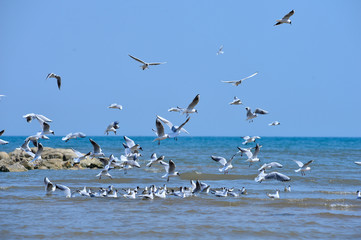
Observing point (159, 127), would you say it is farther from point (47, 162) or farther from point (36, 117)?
point (47, 162)

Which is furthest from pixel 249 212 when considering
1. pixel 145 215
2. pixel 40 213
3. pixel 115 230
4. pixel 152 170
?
pixel 152 170

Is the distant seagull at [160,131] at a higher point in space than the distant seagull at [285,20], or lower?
lower

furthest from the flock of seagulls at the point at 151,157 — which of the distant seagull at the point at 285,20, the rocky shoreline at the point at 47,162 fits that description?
the rocky shoreline at the point at 47,162

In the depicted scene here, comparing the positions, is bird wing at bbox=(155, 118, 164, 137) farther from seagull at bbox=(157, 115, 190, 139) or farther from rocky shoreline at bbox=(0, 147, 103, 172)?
rocky shoreline at bbox=(0, 147, 103, 172)

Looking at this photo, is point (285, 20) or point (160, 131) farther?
point (285, 20)

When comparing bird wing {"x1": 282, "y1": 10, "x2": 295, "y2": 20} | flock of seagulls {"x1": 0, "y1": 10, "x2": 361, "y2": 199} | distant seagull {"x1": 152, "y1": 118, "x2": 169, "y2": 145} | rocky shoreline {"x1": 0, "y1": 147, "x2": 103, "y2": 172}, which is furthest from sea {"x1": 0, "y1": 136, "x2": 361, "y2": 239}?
bird wing {"x1": 282, "y1": 10, "x2": 295, "y2": 20}

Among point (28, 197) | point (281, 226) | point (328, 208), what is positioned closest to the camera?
point (281, 226)

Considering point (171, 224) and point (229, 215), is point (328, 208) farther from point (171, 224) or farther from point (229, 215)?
point (171, 224)

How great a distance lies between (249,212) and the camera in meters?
13.4

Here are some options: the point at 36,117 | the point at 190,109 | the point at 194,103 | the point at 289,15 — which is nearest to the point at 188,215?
the point at 190,109

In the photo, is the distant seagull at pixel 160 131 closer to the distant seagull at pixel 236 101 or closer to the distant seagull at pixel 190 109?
the distant seagull at pixel 190 109

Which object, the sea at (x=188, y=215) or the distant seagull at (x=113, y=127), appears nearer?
the sea at (x=188, y=215)

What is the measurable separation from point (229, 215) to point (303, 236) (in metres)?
2.65

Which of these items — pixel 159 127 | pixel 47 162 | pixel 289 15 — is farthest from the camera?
pixel 47 162
